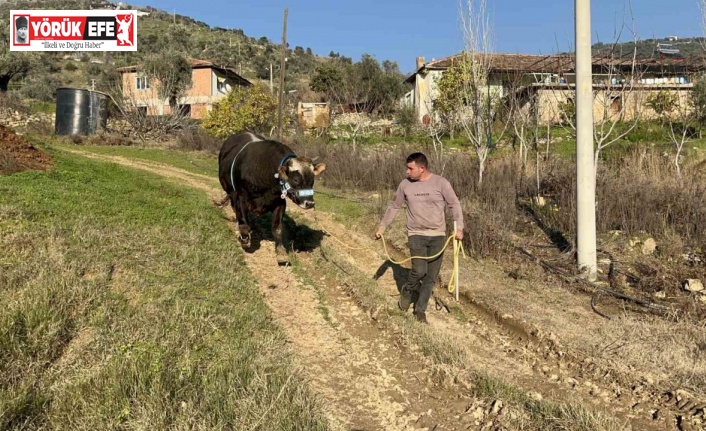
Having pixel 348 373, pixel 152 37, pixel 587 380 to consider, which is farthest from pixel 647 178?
pixel 152 37

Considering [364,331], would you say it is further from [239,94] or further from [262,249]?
[239,94]

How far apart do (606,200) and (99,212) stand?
8909mm

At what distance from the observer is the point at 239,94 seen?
27.6m

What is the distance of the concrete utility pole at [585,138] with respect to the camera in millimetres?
7488

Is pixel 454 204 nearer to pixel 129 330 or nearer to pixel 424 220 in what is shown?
pixel 424 220

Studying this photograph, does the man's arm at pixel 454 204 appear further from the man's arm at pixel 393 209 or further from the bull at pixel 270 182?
the bull at pixel 270 182

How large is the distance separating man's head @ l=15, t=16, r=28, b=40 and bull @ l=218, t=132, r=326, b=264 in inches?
1411

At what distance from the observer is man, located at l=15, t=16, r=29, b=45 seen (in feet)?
118

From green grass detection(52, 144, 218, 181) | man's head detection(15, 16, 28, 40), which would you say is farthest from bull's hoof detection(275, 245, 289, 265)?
man's head detection(15, 16, 28, 40)

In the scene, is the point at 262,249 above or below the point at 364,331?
above

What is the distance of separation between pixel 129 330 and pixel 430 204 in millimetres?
3443

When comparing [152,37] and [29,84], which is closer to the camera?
[29,84]

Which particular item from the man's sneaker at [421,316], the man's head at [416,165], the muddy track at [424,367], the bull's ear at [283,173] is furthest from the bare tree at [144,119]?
the man's sneaker at [421,316]

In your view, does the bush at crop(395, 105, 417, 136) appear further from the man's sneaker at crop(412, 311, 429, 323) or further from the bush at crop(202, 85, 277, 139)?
the man's sneaker at crop(412, 311, 429, 323)
